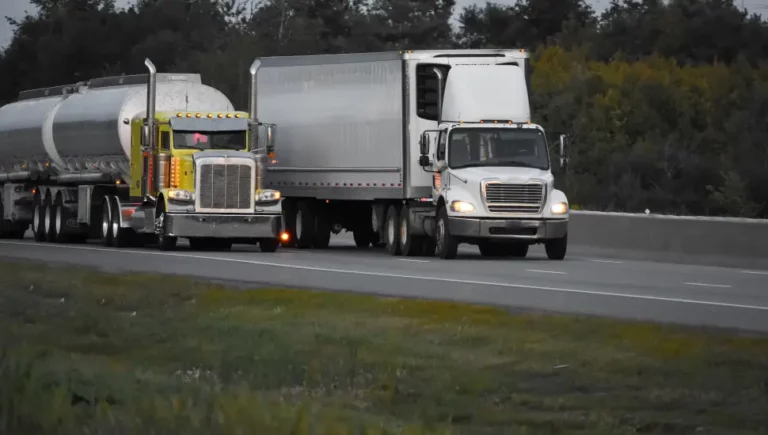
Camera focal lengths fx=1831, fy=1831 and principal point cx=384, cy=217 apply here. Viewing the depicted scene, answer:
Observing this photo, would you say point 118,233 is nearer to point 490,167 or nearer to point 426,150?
point 426,150

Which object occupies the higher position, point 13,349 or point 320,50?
point 320,50

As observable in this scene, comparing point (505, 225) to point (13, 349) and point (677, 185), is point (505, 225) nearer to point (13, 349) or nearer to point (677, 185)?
point (13, 349)

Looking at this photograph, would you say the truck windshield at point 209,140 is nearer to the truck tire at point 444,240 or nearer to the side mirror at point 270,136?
the side mirror at point 270,136

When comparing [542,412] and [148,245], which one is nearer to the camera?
[542,412]

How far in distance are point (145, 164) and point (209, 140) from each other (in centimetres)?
144

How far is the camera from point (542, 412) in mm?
11453

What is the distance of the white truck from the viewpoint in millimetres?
32125

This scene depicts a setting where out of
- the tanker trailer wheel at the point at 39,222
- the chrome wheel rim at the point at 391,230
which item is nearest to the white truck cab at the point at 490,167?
the chrome wheel rim at the point at 391,230

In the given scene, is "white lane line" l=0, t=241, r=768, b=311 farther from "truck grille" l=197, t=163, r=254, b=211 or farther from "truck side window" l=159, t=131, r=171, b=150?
"truck side window" l=159, t=131, r=171, b=150

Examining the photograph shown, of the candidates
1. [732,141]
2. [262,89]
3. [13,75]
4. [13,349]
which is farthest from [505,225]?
[13,75]

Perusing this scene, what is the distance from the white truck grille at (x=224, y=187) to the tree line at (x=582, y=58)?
1811 cm

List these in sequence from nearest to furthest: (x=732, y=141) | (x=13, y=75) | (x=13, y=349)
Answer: (x=13, y=349) < (x=732, y=141) < (x=13, y=75)

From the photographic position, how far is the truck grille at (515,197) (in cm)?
3203

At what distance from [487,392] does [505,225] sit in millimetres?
19603
